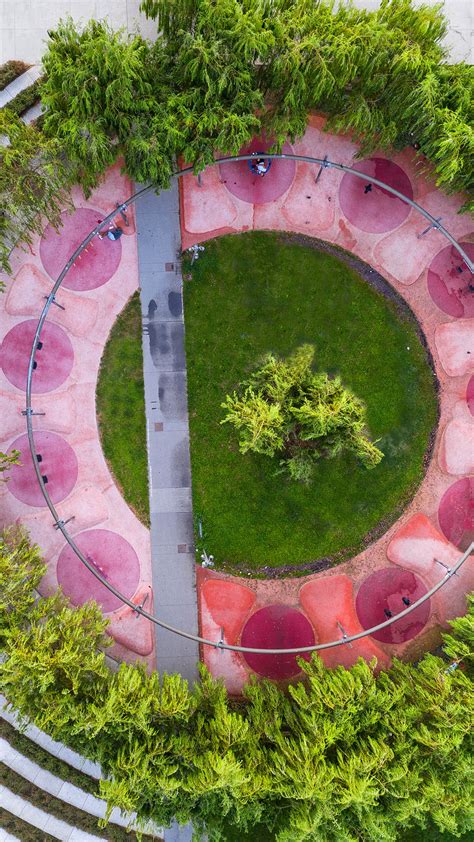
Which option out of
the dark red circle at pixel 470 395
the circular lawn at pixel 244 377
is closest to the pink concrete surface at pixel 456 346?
the dark red circle at pixel 470 395

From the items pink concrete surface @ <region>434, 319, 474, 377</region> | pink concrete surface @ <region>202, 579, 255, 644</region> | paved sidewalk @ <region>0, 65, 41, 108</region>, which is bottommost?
pink concrete surface @ <region>202, 579, 255, 644</region>

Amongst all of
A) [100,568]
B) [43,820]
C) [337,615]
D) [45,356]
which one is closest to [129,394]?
[45,356]

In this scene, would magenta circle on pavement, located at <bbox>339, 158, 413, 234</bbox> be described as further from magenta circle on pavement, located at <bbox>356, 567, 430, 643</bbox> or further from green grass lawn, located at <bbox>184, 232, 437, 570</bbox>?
magenta circle on pavement, located at <bbox>356, 567, 430, 643</bbox>

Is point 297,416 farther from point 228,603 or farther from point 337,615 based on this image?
point 337,615

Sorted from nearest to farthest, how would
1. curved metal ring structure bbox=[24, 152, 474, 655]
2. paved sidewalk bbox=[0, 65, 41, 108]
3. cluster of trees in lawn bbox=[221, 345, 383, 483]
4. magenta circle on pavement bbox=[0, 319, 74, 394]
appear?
1. cluster of trees in lawn bbox=[221, 345, 383, 483]
2. curved metal ring structure bbox=[24, 152, 474, 655]
3. paved sidewalk bbox=[0, 65, 41, 108]
4. magenta circle on pavement bbox=[0, 319, 74, 394]

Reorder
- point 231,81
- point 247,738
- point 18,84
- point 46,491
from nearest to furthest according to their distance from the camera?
1. point 231,81
2. point 247,738
3. point 46,491
4. point 18,84

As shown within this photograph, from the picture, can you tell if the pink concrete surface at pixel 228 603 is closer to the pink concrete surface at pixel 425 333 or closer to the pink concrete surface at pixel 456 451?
the pink concrete surface at pixel 425 333

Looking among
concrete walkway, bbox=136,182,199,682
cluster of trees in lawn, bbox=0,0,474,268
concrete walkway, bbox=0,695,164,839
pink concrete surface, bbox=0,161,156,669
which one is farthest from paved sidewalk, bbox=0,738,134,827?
cluster of trees in lawn, bbox=0,0,474,268
